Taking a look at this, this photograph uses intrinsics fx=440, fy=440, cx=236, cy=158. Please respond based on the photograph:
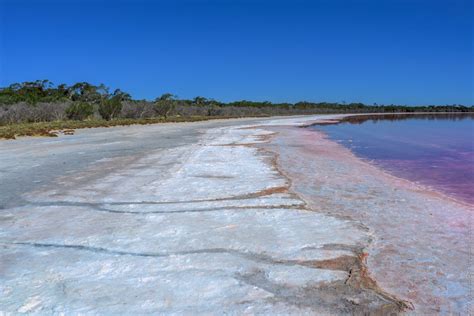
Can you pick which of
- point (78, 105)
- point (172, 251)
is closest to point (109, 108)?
point (78, 105)

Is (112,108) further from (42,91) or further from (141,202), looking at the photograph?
(141,202)

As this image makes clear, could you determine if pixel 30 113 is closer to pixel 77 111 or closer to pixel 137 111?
pixel 77 111

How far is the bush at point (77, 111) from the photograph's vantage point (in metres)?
35.0

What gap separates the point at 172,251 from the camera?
3850 millimetres

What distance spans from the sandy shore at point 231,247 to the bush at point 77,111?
95.8ft

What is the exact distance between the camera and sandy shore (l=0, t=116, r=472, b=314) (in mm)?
2941

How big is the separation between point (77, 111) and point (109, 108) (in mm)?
3499

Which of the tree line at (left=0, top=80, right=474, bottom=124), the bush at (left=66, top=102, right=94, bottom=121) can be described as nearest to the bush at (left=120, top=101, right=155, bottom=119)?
the tree line at (left=0, top=80, right=474, bottom=124)

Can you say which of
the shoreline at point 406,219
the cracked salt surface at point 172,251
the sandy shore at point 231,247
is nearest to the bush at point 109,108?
the shoreline at point 406,219

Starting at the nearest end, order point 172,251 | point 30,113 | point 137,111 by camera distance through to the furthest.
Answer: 1. point 172,251
2. point 30,113
3. point 137,111

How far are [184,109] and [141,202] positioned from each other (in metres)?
54.5

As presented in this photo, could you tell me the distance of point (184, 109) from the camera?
59.5 m

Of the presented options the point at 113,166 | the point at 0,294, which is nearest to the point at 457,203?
the point at 0,294

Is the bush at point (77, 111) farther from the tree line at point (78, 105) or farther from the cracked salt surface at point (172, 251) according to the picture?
the cracked salt surface at point (172, 251)
